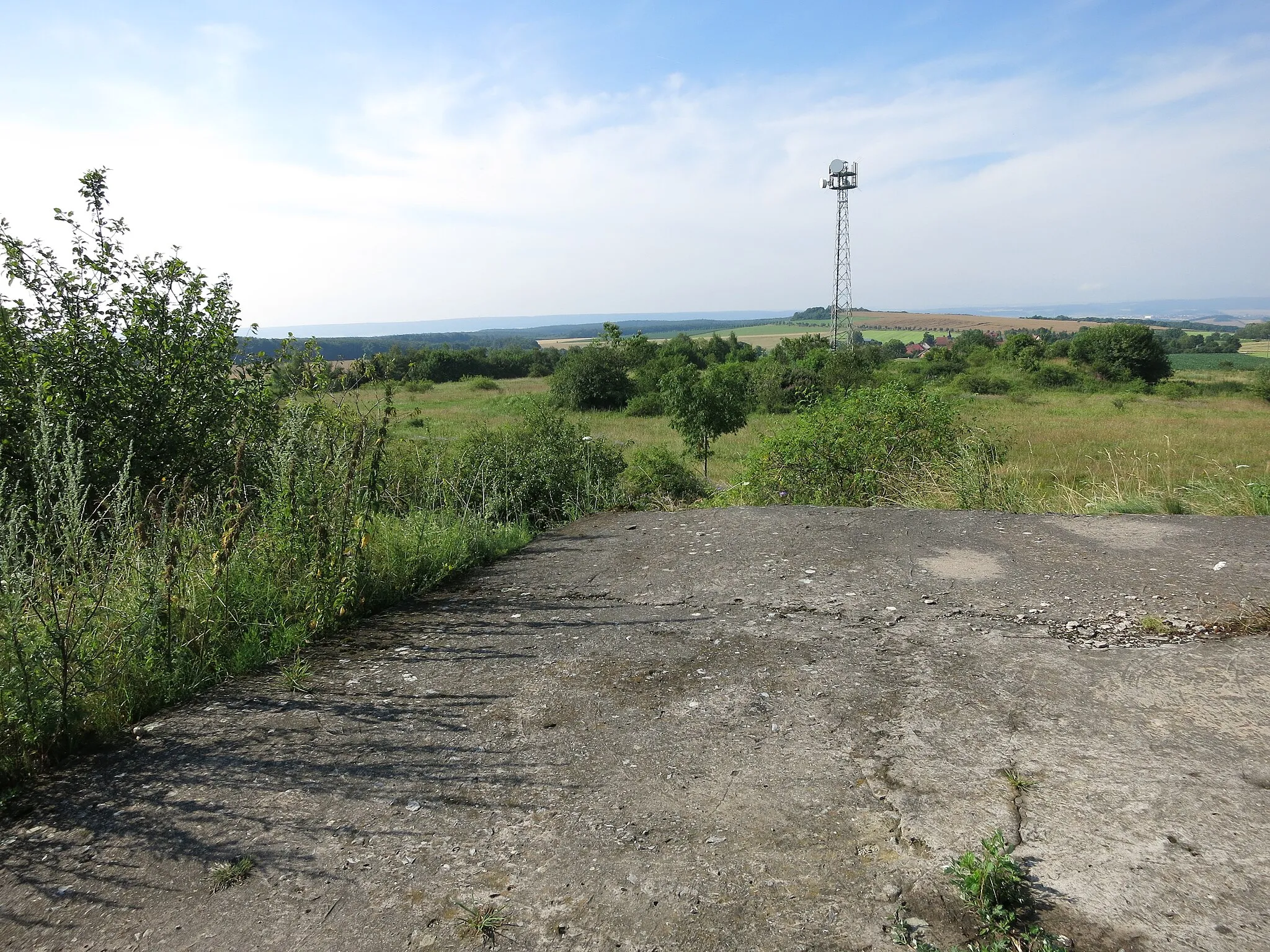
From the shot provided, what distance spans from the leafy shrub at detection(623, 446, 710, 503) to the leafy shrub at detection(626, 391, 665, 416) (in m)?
26.5

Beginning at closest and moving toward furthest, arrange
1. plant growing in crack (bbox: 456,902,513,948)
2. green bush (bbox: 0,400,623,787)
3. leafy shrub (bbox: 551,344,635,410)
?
plant growing in crack (bbox: 456,902,513,948)
green bush (bbox: 0,400,623,787)
leafy shrub (bbox: 551,344,635,410)

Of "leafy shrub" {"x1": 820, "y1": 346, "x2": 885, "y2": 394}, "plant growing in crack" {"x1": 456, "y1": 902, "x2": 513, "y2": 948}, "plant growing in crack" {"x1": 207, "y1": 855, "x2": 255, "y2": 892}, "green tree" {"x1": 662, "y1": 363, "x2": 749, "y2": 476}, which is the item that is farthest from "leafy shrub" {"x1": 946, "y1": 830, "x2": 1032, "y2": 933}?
"leafy shrub" {"x1": 820, "y1": 346, "x2": 885, "y2": 394}

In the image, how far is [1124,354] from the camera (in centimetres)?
5300

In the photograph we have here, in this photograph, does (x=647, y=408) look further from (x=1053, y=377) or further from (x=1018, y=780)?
(x=1018, y=780)

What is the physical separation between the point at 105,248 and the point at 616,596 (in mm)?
5376

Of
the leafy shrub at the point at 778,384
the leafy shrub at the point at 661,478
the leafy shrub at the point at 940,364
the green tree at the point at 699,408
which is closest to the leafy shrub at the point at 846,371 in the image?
the leafy shrub at the point at 778,384

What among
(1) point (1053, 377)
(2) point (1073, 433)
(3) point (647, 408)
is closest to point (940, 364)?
(1) point (1053, 377)

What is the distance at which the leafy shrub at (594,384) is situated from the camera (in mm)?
45406

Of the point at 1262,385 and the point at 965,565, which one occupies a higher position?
the point at 965,565

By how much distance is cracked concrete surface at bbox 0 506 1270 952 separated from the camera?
1.87 m

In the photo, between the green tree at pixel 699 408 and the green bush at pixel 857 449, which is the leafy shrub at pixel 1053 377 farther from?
the green bush at pixel 857 449

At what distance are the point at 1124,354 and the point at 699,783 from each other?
62030mm

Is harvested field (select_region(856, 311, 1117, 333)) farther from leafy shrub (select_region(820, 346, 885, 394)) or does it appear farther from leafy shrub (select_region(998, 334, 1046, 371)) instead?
leafy shrub (select_region(820, 346, 885, 394))

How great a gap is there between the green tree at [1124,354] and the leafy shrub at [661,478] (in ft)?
164
